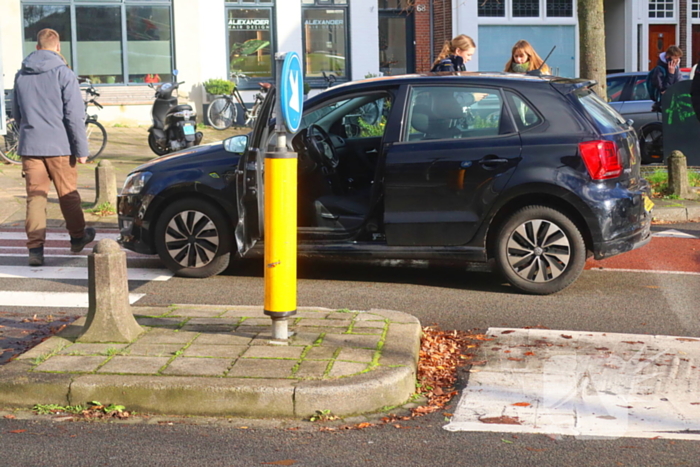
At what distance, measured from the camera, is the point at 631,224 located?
730 cm

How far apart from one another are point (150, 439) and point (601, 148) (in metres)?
4.25

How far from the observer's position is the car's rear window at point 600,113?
724cm

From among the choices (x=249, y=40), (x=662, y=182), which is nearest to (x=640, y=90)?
(x=662, y=182)

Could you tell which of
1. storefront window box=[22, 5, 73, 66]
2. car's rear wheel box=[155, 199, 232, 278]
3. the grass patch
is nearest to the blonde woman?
the grass patch

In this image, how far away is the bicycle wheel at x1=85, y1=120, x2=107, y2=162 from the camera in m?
16.3

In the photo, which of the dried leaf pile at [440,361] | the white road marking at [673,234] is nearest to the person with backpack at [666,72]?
the white road marking at [673,234]

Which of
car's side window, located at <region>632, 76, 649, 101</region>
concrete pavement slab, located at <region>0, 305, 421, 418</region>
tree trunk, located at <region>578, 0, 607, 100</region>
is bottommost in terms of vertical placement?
concrete pavement slab, located at <region>0, 305, 421, 418</region>

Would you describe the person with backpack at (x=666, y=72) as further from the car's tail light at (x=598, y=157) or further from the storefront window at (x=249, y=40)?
the storefront window at (x=249, y=40)

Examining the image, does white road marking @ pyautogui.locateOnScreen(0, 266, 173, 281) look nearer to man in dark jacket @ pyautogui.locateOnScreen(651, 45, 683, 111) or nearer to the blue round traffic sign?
the blue round traffic sign

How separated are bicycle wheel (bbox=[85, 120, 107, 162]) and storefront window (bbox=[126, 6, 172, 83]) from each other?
23.5ft

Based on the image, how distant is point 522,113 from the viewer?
7289 mm

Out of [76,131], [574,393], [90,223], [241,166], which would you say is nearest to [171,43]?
[90,223]

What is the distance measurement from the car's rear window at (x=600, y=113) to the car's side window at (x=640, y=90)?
9.14 metres

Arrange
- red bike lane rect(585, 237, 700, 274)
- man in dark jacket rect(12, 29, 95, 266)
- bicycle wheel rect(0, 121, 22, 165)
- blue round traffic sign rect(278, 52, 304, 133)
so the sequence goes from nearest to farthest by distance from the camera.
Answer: blue round traffic sign rect(278, 52, 304, 133) → red bike lane rect(585, 237, 700, 274) → man in dark jacket rect(12, 29, 95, 266) → bicycle wheel rect(0, 121, 22, 165)
